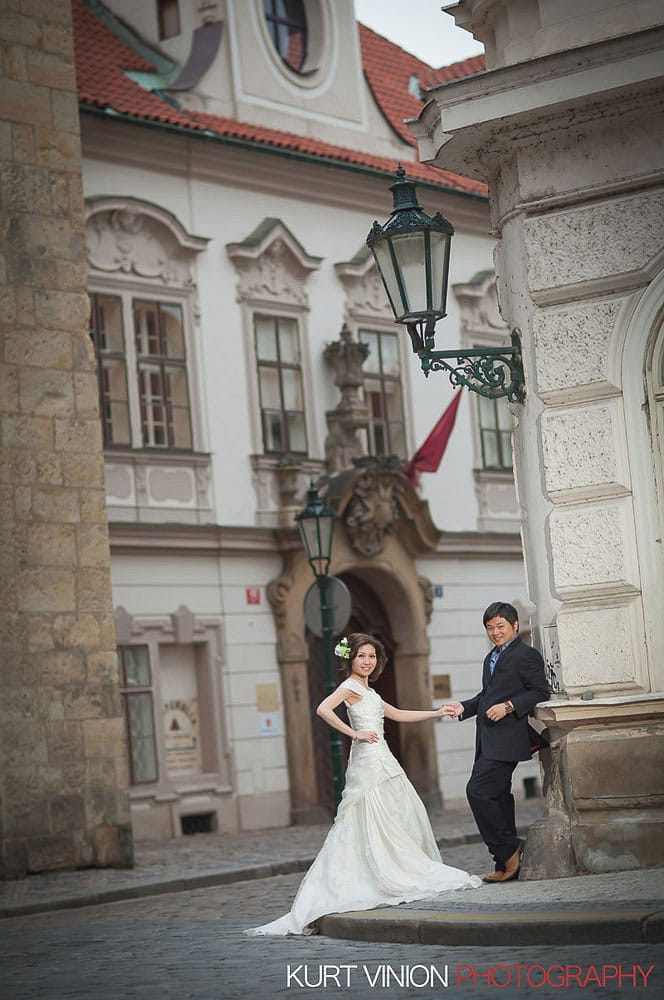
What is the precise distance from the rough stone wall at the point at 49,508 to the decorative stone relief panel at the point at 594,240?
8.55 metres

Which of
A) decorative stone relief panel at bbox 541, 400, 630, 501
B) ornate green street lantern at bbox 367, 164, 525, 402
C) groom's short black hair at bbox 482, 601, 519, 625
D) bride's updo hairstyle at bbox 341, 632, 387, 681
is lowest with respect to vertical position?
bride's updo hairstyle at bbox 341, 632, 387, 681

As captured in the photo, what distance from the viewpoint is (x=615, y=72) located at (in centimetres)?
1078

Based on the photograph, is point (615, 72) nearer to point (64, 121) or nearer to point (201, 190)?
point (64, 121)

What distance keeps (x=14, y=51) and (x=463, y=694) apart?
41.9 ft

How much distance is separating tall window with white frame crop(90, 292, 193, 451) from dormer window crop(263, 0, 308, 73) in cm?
533

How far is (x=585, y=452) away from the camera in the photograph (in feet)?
36.6

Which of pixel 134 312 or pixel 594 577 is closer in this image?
pixel 594 577

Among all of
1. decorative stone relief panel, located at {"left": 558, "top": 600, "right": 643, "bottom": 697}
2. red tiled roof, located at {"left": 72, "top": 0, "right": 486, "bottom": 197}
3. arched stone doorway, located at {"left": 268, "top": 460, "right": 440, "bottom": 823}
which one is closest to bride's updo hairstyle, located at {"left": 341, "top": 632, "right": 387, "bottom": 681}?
decorative stone relief panel, located at {"left": 558, "top": 600, "right": 643, "bottom": 697}

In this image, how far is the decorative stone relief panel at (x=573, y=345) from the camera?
36.5ft

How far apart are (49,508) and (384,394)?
9770 mm

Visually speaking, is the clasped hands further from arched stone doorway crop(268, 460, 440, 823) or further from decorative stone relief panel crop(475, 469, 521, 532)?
decorative stone relief panel crop(475, 469, 521, 532)

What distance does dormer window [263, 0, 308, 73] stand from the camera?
90.9 feet

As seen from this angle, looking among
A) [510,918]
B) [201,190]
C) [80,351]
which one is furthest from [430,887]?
[201,190]

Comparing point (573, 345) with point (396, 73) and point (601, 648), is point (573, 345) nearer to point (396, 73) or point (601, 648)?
point (601, 648)
